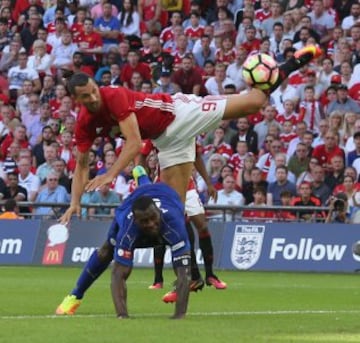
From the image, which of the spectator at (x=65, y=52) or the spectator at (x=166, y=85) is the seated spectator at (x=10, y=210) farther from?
the spectator at (x=65, y=52)

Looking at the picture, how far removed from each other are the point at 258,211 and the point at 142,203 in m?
11.4

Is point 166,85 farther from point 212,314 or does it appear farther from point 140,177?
point 140,177

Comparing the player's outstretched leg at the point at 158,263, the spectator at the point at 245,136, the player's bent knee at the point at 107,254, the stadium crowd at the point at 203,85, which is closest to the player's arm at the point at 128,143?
the player's bent knee at the point at 107,254

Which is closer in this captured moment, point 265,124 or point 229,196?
point 229,196

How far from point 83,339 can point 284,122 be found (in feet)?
50.3

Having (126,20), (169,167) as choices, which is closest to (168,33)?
(126,20)

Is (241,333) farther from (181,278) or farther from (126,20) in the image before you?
(126,20)

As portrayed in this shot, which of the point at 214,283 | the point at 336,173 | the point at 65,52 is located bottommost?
the point at 214,283

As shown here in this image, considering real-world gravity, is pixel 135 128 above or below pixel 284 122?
above

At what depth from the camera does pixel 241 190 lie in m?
25.0

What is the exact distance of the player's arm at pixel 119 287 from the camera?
41.9 ft

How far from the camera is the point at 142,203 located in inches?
493

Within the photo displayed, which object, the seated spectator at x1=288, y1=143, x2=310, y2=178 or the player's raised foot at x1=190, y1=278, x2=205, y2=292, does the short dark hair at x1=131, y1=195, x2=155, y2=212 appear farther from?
the seated spectator at x1=288, y1=143, x2=310, y2=178

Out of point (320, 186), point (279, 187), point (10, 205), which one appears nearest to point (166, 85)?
point (279, 187)
